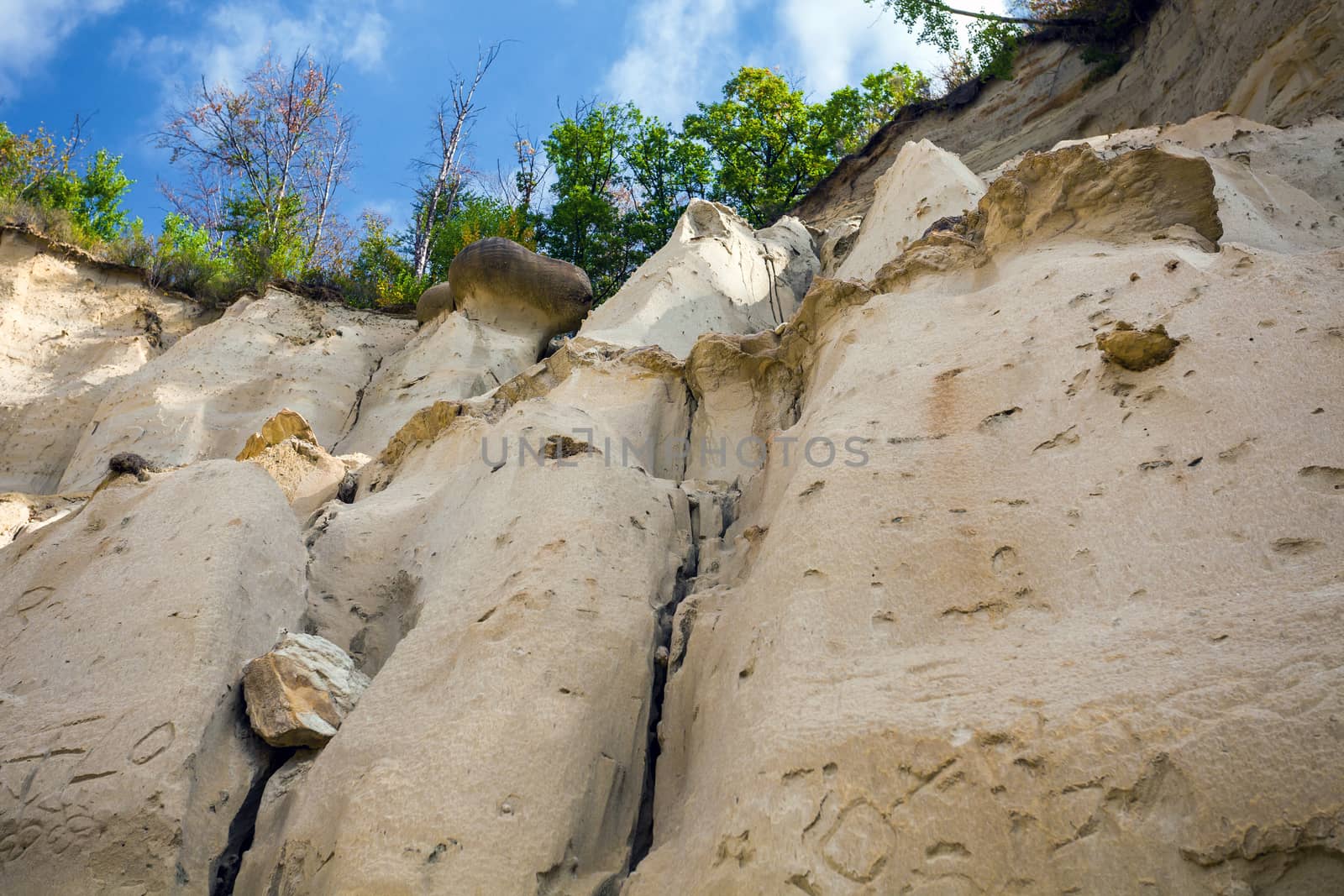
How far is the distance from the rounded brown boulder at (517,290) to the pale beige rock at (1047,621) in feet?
18.3

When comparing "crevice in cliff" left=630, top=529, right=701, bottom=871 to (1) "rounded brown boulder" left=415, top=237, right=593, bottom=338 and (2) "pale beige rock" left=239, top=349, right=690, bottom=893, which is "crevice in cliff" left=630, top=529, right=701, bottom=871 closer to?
(2) "pale beige rock" left=239, top=349, right=690, bottom=893

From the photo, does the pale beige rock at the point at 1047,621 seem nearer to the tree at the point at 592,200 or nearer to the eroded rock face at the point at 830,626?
the eroded rock face at the point at 830,626

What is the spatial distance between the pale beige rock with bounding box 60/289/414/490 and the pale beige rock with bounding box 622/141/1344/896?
18.4 feet

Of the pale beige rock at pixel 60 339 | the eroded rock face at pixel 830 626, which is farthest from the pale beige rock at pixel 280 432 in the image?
the pale beige rock at pixel 60 339

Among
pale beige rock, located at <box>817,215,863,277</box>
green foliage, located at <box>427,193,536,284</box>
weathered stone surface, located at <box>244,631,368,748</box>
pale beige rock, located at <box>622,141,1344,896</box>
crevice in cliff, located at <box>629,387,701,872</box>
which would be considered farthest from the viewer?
green foliage, located at <box>427,193,536,284</box>

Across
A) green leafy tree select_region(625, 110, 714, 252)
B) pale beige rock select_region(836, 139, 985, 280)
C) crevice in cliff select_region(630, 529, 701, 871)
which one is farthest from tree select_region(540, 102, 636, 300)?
crevice in cliff select_region(630, 529, 701, 871)

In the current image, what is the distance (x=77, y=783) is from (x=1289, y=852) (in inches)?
124

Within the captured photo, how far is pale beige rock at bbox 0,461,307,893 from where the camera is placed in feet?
9.37

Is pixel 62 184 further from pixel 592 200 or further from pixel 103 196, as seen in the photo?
pixel 592 200

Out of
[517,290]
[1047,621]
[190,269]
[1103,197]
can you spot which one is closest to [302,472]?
[517,290]

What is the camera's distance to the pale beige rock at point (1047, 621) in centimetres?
202

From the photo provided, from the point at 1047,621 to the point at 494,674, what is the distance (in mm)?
1684

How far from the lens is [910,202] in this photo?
23.4 feet

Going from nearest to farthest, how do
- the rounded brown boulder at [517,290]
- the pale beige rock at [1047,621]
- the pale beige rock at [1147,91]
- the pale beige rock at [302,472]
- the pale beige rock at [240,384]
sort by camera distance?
the pale beige rock at [1047,621], the pale beige rock at [302,472], the pale beige rock at [1147,91], the pale beige rock at [240,384], the rounded brown boulder at [517,290]
